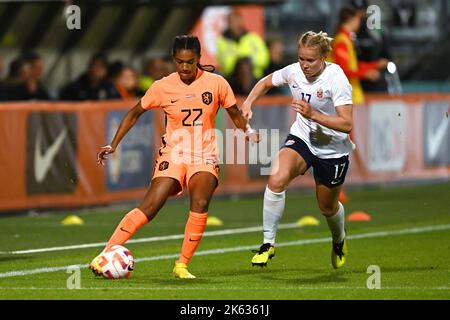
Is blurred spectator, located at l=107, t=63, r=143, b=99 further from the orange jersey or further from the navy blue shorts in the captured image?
the orange jersey

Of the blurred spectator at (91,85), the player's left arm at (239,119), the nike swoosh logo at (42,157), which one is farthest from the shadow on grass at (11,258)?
the blurred spectator at (91,85)

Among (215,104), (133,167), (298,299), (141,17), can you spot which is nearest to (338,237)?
(215,104)

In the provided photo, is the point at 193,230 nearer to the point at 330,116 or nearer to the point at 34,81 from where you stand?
the point at 330,116

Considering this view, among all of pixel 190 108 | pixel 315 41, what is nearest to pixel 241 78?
pixel 315 41

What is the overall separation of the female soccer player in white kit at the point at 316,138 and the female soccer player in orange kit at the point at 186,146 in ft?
1.98

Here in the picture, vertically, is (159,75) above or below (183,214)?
above

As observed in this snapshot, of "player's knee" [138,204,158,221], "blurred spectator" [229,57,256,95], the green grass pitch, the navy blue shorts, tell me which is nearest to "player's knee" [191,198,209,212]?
"player's knee" [138,204,158,221]

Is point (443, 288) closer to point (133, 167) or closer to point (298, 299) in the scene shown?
point (298, 299)

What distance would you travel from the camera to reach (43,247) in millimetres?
14781

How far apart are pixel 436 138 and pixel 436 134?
71 millimetres

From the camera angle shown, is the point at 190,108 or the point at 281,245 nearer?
the point at 190,108

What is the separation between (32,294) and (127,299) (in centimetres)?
84

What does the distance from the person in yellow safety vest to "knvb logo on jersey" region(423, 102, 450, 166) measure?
2.98m

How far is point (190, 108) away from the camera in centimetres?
1162
